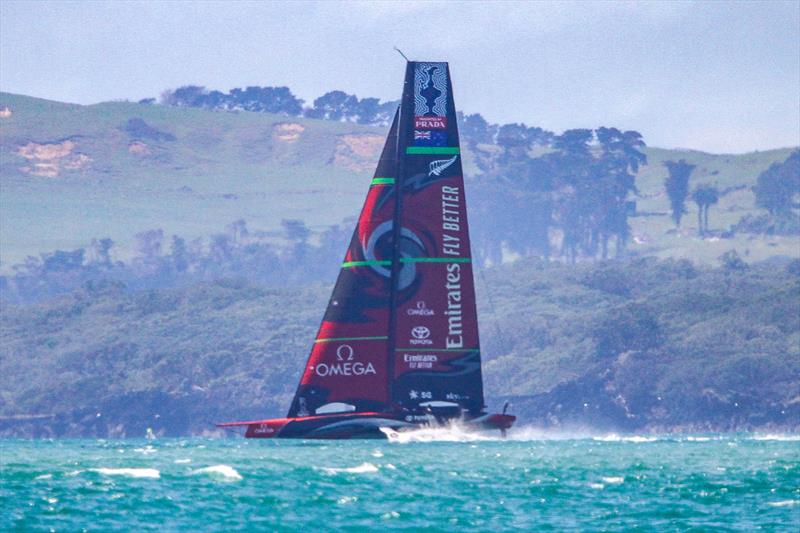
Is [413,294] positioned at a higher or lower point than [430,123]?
lower

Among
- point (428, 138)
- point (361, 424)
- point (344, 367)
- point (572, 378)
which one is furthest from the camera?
point (572, 378)

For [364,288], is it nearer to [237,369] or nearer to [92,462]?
[92,462]

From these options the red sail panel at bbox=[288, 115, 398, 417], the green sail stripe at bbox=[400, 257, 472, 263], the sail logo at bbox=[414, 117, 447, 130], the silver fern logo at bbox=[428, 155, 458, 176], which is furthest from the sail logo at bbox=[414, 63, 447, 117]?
the green sail stripe at bbox=[400, 257, 472, 263]

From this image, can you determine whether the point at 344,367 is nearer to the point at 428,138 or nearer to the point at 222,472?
the point at 428,138

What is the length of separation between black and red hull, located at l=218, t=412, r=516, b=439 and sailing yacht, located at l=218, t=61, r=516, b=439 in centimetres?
5

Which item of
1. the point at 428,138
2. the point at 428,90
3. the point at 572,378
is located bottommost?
the point at 572,378

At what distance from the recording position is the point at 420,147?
75.4m

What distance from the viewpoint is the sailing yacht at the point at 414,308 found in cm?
7500

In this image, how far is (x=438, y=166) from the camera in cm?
7525

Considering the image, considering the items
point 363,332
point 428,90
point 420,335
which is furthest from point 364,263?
point 428,90

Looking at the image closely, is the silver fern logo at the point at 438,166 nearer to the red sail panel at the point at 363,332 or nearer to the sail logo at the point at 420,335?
the red sail panel at the point at 363,332

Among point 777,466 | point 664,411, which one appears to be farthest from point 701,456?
point 664,411

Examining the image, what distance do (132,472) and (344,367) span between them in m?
14.9

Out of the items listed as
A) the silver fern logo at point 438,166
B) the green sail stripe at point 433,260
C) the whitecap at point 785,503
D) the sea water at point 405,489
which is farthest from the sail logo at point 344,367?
the whitecap at point 785,503
